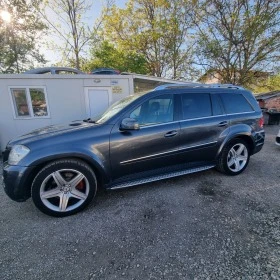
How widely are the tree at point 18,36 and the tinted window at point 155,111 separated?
68.8 ft

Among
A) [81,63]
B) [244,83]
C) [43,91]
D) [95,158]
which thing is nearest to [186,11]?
[244,83]

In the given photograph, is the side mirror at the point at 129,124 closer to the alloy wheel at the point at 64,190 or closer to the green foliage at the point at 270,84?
the alloy wheel at the point at 64,190

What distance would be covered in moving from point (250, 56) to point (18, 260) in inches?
690

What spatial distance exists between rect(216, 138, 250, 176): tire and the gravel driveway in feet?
1.51

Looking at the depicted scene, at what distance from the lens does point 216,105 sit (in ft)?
11.4

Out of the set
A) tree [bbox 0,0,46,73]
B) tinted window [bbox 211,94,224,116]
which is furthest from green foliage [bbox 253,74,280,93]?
tree [bbox 0,0,46,73]

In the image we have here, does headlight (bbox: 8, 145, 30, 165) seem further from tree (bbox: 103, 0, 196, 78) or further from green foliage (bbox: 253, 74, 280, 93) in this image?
green foliage (bbox: 253, 74, 280, 93)

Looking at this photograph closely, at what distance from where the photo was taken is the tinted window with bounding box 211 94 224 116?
3441 mm

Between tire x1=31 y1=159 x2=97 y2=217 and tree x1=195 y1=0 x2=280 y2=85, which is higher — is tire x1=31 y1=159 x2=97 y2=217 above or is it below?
below

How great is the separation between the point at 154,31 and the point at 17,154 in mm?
16543

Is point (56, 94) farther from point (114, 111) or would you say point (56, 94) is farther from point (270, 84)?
point (270, 84)

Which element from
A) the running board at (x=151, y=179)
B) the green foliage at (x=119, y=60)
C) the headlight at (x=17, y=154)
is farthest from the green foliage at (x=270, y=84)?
the headlight at (x=17, y=154)

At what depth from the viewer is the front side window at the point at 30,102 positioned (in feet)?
21.1

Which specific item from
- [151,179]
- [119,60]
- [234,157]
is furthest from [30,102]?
[119,60]
